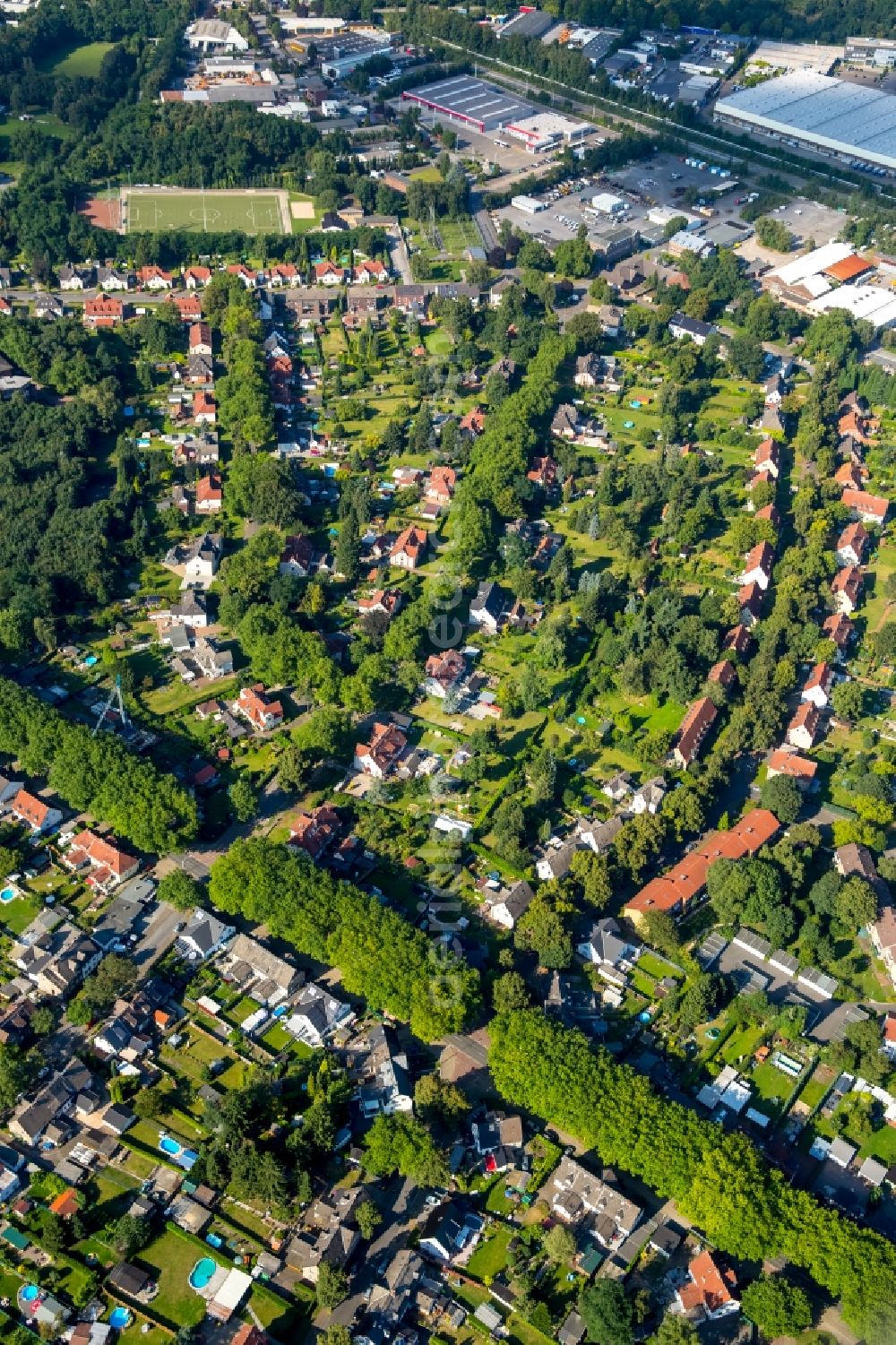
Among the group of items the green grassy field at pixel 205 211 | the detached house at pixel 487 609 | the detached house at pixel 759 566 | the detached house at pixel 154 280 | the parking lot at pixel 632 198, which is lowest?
the detached house at pixel 487 609

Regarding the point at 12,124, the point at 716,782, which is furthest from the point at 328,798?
the point at 12,124

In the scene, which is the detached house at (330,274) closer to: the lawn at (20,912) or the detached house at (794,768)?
the detached house at (794,768)

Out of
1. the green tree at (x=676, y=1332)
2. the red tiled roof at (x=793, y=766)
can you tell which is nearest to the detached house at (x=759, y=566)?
the red tiled roof at (x=793, y=766)

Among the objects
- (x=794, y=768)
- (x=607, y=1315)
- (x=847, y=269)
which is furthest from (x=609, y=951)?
(x=847, y=269)

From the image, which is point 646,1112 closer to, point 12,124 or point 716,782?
point 716,782

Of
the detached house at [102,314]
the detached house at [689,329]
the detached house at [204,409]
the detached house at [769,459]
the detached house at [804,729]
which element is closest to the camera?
the detached house at [804,729]

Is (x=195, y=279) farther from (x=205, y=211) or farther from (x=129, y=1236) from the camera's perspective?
(x=129, y=1236)

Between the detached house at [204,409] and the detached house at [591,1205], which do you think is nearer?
the detached house at [591,1205]
